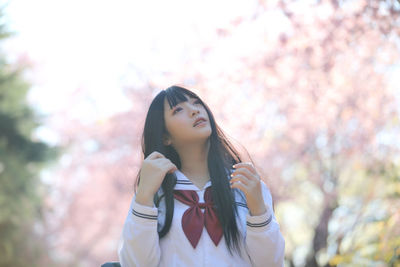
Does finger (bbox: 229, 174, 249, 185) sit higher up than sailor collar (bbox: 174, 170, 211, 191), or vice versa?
sailor collar (bbox: 174, 170, 211, 191)

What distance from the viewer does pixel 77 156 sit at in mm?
17766

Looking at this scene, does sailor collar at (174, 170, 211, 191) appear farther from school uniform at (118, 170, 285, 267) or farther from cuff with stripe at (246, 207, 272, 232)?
cuff with stripe at (246, 207, 272, 232)

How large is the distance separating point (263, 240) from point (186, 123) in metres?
0.60

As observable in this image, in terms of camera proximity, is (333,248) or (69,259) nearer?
(333,248)

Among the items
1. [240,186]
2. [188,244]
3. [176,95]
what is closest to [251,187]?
[240,186]

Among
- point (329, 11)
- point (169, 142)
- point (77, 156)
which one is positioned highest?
point (77, 156)

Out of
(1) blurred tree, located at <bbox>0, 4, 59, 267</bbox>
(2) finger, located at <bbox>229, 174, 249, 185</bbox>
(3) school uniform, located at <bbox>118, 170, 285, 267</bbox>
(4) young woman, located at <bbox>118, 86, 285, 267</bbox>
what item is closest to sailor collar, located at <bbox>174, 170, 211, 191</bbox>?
(4) young woman, located at <bbox>118, 86, 285, 267</bbox>

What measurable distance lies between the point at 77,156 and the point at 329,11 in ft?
40.0

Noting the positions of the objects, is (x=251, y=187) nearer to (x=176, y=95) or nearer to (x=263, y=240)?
(x=263, y=240)

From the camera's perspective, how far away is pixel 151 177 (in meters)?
1.88

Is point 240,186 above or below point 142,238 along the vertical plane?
above

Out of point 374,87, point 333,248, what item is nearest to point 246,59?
point 374,87

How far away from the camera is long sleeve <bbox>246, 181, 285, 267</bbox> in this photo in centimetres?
181

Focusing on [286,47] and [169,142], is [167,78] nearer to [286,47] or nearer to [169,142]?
[286,47]
